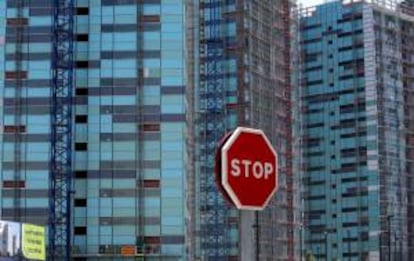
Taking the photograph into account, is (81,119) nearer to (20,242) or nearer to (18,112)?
(18,112)

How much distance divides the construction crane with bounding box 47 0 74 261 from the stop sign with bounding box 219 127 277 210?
116 m

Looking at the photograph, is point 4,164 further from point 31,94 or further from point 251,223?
point 251,223

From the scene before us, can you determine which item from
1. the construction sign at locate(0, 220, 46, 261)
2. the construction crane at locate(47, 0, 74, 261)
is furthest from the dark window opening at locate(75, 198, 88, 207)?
the construction sign at locate(0, 220, 46, 261)

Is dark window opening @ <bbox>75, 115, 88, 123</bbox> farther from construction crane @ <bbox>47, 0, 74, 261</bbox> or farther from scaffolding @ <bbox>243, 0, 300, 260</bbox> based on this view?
scaffolding @ <bbox>243, 0, 300, 260</bbox>

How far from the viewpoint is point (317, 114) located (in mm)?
196250

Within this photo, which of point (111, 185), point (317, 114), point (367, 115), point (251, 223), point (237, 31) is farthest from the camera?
point (317, 114)

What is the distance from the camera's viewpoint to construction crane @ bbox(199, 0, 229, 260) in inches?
6117

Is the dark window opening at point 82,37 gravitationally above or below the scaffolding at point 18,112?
above

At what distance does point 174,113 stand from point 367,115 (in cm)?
6619

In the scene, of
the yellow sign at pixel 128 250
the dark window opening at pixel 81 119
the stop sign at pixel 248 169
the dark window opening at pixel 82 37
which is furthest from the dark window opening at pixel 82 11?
the stop sign at pixel 248 169

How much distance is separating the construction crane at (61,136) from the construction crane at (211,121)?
111 feet

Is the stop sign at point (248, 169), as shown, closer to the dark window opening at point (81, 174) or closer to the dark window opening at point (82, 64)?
the dark window opening at point (81, 174)

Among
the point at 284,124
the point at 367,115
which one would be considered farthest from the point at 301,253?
the point at 367,115

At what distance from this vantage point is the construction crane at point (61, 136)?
122875 mm
